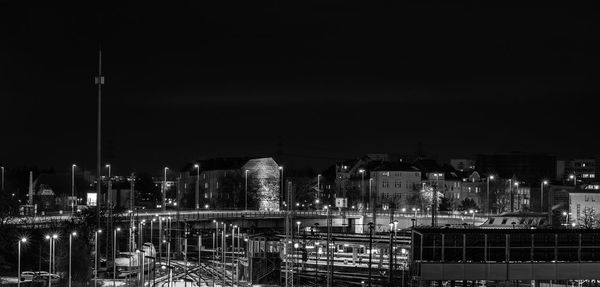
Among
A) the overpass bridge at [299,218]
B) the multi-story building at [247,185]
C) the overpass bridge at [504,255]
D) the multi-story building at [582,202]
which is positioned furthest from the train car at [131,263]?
the multi-story building at [247,185]

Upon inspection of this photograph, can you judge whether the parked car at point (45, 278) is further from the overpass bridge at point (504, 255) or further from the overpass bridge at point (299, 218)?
the overpass bridge at point (299, 218)

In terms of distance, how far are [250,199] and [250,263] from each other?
340 ft

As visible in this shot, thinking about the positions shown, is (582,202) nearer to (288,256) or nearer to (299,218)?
(299,218)

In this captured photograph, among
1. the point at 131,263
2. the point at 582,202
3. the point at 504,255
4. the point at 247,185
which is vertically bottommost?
the point at 131,263

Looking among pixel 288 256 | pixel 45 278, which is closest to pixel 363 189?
pixel 288 256

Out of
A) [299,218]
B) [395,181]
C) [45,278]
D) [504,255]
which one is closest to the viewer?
[504,255]

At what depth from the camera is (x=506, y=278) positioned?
1929 inches

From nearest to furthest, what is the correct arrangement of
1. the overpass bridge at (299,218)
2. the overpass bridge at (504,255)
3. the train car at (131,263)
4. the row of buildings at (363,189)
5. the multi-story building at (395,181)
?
the overpass bridge at (504,255) < the train car at (131,263) < the overpass bridge at (299,218) < the row of buildings at (363,189) < the multi-story building at (395,181)

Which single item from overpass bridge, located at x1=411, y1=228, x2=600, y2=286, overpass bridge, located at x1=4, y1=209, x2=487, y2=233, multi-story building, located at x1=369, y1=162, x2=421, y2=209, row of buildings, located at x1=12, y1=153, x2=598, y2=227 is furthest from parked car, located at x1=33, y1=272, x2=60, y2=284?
multi-story building, located at x1=369, y1=162, x2=421, y2=209

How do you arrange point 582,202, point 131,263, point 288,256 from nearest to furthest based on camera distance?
1. point 288,256
2. point 131,263
3. point 582,202

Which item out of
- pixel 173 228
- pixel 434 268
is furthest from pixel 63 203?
pixel 434 268

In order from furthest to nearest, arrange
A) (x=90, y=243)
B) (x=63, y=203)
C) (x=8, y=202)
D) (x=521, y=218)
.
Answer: (x=63, y=203) < (x=521, y=218) < (x=8, y=202) < (x=90, y=243)

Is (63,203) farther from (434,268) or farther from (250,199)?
(434,268)

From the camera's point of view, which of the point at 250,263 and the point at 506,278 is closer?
the point at 506,278
